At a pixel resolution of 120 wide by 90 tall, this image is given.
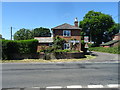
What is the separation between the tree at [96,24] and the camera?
6069 centimetres

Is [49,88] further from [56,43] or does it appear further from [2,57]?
[56,43]

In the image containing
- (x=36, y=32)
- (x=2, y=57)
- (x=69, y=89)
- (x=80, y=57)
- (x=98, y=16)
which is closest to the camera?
(x=69, y=89)

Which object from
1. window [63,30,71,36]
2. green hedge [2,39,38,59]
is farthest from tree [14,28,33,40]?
green hedge [2,39,38,59]

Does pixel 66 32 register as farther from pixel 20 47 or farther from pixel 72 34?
pixel 20 47

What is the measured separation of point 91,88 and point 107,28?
199 ft

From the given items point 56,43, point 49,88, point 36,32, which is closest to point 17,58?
point 56,43

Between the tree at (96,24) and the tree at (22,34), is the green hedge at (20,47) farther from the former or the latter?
the tree at (22,34)

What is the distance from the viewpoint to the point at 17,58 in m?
21.1

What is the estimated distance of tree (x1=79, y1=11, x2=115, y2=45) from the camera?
199ft

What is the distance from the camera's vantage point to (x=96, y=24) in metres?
60.6

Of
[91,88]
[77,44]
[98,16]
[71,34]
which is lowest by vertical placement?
[91,88]

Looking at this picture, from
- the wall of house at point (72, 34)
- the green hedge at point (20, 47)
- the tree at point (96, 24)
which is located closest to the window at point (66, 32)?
the wall of house at point (72, 34)

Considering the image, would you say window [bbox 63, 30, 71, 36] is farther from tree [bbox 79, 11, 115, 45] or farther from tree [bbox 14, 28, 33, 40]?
tree [bbox 14, 28, 33, 40]

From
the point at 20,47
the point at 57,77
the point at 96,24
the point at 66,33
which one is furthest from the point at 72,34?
the point at 96,24
